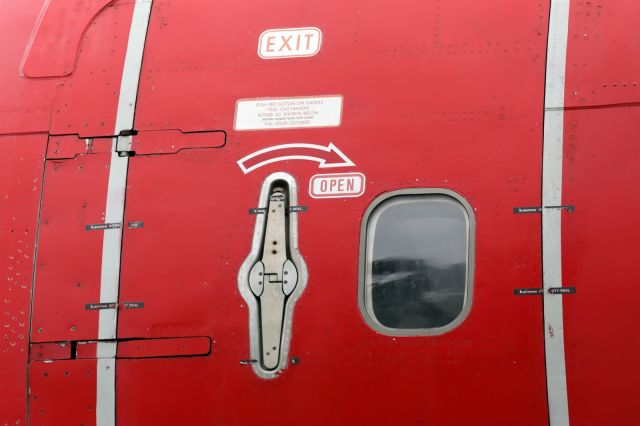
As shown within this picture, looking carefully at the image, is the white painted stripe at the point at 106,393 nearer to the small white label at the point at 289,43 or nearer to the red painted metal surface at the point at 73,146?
the red painted metal surface at the point at 73,146

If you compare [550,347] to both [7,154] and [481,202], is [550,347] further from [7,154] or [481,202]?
[7,154]

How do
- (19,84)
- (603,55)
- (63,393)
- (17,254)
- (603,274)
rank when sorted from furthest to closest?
(19,84), (17,254), (63,393), (603,55), (603,274)

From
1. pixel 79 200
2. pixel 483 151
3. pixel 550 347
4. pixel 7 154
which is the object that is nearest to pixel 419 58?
pixel 483 151

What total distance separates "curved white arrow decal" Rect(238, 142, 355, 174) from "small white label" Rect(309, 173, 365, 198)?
78 mm

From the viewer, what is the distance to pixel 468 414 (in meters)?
6.07

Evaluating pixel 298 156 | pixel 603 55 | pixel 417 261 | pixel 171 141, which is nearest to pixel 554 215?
pixel 417 261

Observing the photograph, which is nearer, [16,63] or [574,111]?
[574,111]

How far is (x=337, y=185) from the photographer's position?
655cm

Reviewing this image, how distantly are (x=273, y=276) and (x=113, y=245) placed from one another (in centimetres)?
117

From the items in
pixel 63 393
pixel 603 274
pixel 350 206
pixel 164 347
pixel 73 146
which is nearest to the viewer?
pixel 603 274

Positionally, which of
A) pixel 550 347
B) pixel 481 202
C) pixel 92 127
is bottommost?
pixel 550 347

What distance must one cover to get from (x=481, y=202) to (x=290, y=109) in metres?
1.48

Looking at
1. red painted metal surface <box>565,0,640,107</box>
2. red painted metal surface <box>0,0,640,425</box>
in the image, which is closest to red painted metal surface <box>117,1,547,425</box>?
red painted metal surface <box>0,0,640,425</box>

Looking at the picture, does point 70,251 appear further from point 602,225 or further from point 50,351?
point 602,225
